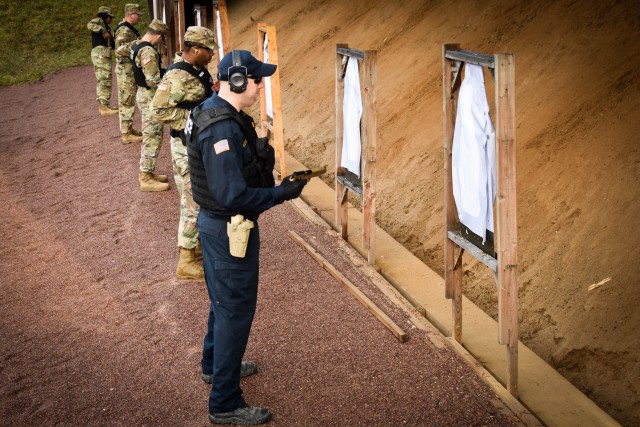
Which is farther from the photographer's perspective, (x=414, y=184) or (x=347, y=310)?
(x=414, y=184)

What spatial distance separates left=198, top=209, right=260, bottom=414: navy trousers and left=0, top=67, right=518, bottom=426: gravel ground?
372mm

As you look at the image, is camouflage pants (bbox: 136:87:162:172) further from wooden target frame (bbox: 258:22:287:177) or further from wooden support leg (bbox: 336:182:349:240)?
wooden support leg (bbox: 336:182:349:240)

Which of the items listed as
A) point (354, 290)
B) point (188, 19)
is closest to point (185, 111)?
point (354, 290)

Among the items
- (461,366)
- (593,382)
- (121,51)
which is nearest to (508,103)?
(461,366)

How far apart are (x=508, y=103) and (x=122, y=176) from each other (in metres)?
7.78

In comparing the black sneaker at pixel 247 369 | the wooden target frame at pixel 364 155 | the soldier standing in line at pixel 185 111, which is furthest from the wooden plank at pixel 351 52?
the black sneaker at pixel 247 369

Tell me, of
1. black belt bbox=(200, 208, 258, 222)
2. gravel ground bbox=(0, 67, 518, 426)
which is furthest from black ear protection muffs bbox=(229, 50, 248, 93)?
gravel ground bbox=(0, 67, 518, 426)

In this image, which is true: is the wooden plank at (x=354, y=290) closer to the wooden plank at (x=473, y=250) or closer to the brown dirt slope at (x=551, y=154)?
the wooden plank at (x=473, y=250)

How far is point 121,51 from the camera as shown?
12.9 metres

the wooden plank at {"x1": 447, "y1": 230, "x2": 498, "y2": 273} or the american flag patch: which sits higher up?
the american flag patch

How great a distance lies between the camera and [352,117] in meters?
7.63

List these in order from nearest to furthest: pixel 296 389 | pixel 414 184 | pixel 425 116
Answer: pixel 296 389 → pixel 414 184 → pixel 425 116

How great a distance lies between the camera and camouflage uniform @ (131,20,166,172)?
952 cm

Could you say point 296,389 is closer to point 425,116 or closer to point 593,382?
point 593,382
